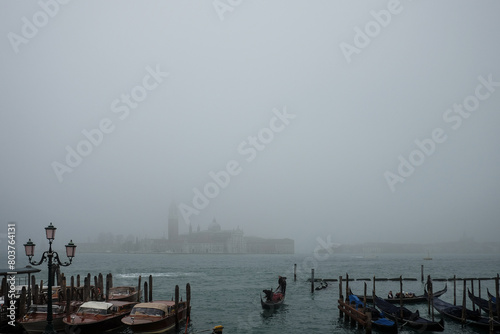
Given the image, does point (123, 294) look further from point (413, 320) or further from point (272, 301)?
point (413, 320)

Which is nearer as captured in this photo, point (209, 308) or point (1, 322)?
point (1, 322)

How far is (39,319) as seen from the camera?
21859 millimetres

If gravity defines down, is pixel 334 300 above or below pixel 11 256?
below

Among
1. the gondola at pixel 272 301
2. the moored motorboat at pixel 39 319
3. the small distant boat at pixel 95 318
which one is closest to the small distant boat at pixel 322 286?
the gondola at pixel 272 301

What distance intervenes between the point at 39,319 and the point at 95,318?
269 cm

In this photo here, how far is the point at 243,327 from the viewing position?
2917 cm

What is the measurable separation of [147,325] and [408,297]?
25498 millimetres

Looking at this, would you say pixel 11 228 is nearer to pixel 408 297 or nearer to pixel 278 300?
pixel 278 300

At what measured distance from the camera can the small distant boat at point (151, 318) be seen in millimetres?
22578

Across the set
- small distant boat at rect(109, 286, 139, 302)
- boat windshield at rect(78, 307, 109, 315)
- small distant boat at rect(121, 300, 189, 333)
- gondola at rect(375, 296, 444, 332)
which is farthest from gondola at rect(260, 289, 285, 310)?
boat windshield at rect(78, 307, 109, 315)

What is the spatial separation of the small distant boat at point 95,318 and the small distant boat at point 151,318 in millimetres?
1142

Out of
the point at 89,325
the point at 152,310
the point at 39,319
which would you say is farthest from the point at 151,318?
the point at 39,319

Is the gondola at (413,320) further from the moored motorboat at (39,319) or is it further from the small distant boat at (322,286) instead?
the small distant boat at (322,286)

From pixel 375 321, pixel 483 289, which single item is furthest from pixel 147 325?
pixel 483 289
